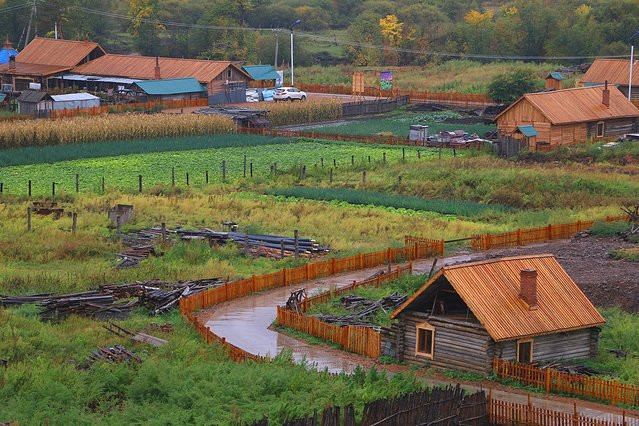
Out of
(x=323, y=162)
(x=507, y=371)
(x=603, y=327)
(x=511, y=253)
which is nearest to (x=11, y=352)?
(x=507, y=371)

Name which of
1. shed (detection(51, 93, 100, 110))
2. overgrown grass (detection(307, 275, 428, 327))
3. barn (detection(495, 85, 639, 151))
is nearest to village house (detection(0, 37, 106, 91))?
shed (detection(51, 93, 100, 110))

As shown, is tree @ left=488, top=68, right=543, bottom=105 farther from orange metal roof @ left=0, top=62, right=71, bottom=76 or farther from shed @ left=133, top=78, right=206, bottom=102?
orange metal roof @ left=0, top=62, right=71, bottom=76

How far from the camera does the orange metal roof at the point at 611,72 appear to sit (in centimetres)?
10094

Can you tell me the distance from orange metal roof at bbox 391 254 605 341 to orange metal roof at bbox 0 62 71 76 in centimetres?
7848

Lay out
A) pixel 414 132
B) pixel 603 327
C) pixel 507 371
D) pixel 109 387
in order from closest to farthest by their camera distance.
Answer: pixel 109 387 < pixel 507 371 < pixel 603 327 < pixel 414 132

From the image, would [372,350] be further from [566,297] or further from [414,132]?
[414,132]

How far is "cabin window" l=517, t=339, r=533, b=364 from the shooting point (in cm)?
3525

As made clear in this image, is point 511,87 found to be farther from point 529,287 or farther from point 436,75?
point 529,287

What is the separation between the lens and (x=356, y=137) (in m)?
89.7

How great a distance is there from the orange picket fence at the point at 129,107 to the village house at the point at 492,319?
198 feet

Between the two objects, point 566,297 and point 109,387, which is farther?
point 566,297

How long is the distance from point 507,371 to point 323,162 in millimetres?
45792

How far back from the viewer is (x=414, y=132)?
87812mm

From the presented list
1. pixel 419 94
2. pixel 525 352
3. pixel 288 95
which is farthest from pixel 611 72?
pixel 525 352
